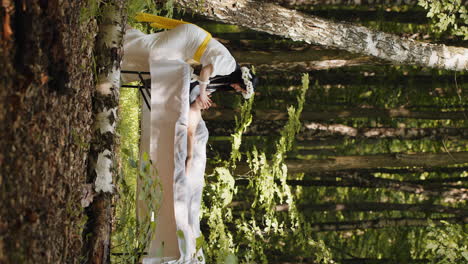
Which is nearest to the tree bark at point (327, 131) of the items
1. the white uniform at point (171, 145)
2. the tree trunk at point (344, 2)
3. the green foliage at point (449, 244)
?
the tree trunk at point (344, 2)

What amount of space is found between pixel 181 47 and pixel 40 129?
88.4 inches

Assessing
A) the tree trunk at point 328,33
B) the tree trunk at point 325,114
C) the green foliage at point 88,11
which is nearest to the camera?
the green foliage at point 88,11

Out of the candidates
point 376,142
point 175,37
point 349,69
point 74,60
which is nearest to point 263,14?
point 175,37

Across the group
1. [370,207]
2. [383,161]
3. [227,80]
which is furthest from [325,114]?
[227,80]

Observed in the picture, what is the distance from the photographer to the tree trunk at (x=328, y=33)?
452 centimetres

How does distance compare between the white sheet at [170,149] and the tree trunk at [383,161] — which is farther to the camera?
the tree trunk at [383,161]

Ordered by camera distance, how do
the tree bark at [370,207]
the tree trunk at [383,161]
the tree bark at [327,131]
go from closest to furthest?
the tree trunk at [383,161] < the tree bark at [327,131] < the tree bark at [370,207]

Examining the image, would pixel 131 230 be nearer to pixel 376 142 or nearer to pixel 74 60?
pixel 74 60

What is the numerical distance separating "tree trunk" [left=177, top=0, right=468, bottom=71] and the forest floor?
2.51 metres

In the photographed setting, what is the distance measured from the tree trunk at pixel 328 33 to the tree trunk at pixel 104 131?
197cm

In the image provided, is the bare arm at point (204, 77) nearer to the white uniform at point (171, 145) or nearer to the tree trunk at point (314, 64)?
the white uniform at point (171, 145)

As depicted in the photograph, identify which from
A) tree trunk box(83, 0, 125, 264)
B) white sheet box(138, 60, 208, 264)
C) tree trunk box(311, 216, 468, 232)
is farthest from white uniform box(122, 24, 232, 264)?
tree trunk box(311, 216, 468, 232)

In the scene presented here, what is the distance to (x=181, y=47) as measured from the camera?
3.90 metres

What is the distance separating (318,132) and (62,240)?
17.5 feet
